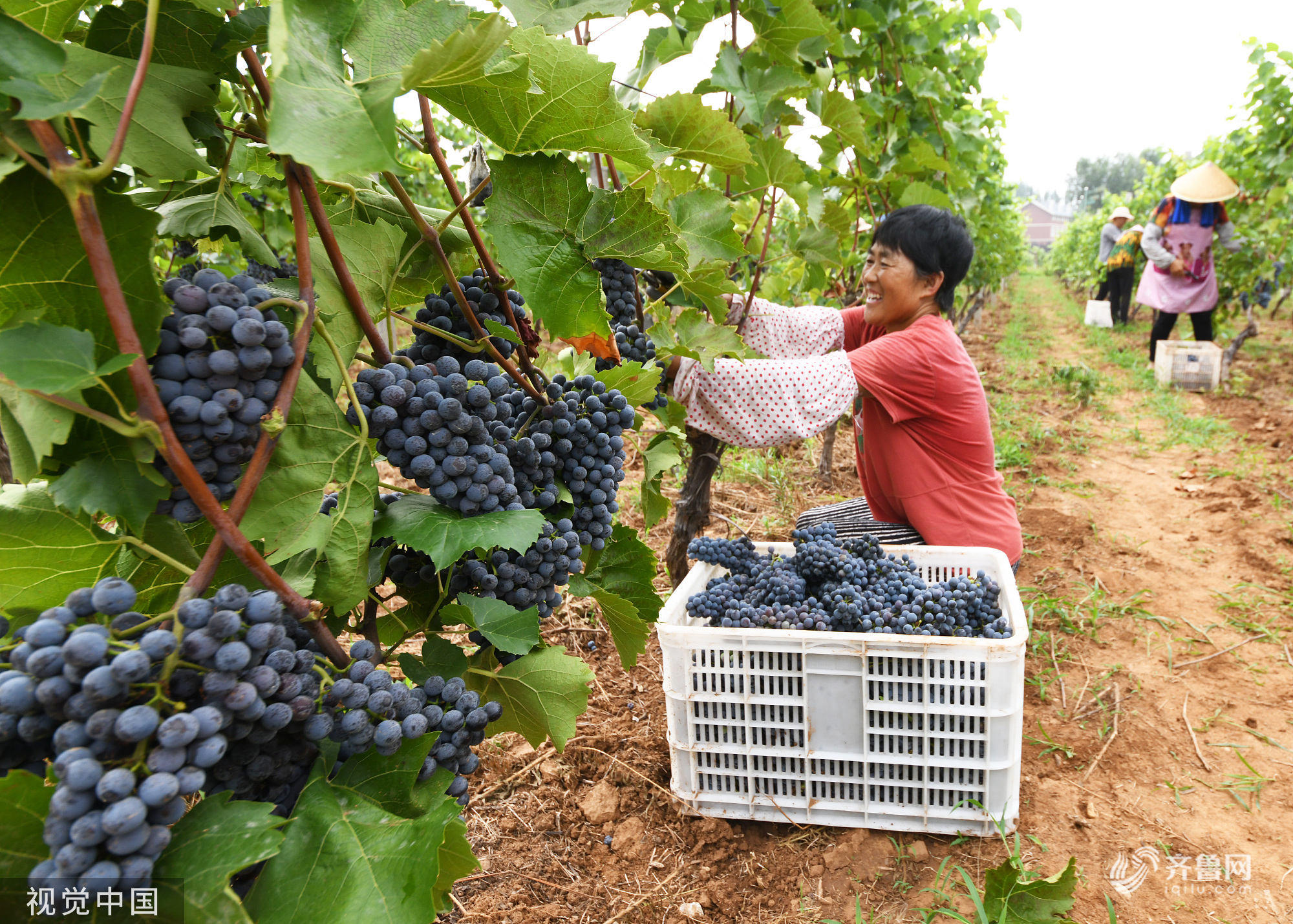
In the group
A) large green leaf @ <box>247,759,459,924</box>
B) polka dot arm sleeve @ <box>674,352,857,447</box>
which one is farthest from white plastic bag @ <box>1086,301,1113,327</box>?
large green leaf @ <box>247,759,459,924</box>

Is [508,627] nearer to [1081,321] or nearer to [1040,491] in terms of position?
[1040,491]

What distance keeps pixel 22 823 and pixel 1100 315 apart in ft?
59.3

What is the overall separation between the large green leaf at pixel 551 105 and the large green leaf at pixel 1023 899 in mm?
1838

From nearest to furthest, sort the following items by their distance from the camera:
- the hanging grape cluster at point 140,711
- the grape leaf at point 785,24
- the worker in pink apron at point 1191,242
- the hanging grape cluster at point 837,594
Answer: the hanging grape cluster at point 140,711 → the hanging grape cluster at point 837,594 → the grape leaf at point 785,24 → the worker in pink apron at point 1191,242

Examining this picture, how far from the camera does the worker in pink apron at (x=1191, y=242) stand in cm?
895

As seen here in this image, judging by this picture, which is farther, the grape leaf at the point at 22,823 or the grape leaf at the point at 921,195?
the grape leaf at the point at 921,195

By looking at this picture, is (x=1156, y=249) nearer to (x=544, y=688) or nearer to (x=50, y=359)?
(x=544, y=688)

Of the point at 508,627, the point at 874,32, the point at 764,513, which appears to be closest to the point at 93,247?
the point at 508,627

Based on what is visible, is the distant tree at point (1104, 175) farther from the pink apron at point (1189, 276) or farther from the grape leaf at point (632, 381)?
the grape leaf at point (632, 381)

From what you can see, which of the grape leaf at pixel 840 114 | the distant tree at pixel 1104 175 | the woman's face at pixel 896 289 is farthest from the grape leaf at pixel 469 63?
the distant tree at pixel 1104 175

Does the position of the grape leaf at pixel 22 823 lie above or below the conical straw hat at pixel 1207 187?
below

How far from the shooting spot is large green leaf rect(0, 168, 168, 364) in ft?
2.31

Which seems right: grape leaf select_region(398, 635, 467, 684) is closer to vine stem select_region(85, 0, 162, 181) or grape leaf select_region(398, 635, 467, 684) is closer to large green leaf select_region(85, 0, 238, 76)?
vine stem select_region(85, 0, 162, 181)

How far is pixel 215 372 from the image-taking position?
0.72m
